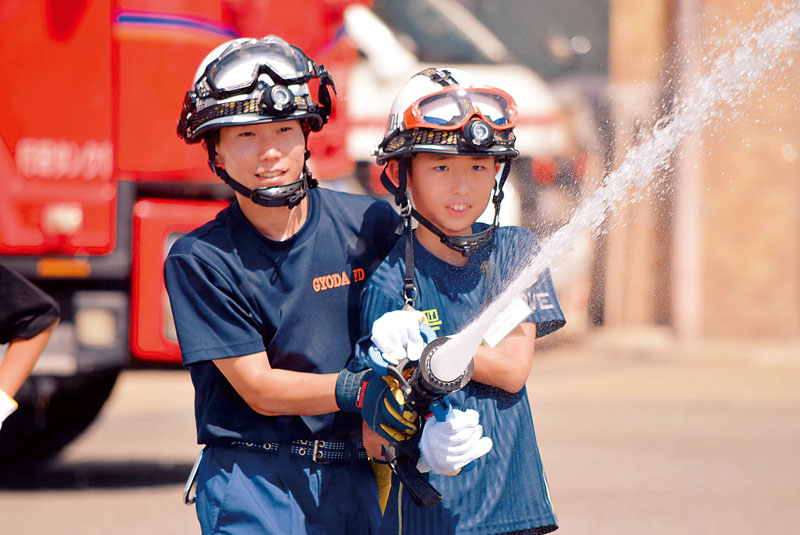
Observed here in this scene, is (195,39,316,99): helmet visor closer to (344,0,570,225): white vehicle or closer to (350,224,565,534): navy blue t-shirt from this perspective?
(350,224,565,534): navy blue t-shirt

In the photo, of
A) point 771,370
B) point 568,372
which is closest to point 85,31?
point 568,372

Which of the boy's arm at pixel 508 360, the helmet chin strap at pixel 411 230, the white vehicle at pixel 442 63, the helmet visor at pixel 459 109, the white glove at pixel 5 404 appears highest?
the white vehicle at pixel 442 63

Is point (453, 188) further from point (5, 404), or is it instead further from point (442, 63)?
point (442, 63)

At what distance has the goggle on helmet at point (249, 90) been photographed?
309cm

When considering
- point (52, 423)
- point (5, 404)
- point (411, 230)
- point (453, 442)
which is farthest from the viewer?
point (52, 423)

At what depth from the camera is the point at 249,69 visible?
125 inches

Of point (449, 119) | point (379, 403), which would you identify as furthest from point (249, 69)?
point (379, 403)

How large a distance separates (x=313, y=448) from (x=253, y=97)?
0.87 meters

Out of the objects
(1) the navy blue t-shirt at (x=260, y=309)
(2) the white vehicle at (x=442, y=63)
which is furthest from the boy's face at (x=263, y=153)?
(2) the white vehicle at (x=442, y=63)

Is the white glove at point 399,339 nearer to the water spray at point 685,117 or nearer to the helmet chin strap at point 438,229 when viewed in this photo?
the water spray at point 685,117

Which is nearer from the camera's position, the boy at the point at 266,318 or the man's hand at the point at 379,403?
the man's hand at the point at 379,403

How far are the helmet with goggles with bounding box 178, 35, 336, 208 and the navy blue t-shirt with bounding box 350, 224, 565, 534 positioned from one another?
357mm

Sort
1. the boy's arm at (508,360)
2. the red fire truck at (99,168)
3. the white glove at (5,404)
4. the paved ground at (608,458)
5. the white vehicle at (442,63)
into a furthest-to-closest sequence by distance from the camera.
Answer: the white vehicle at (442,63) < the paved ground at (608,458) < the red fire truck at (99,168) < the white glove at (5,404) < the boy's arm at (508,360)

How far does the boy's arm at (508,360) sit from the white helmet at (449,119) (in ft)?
1.42
